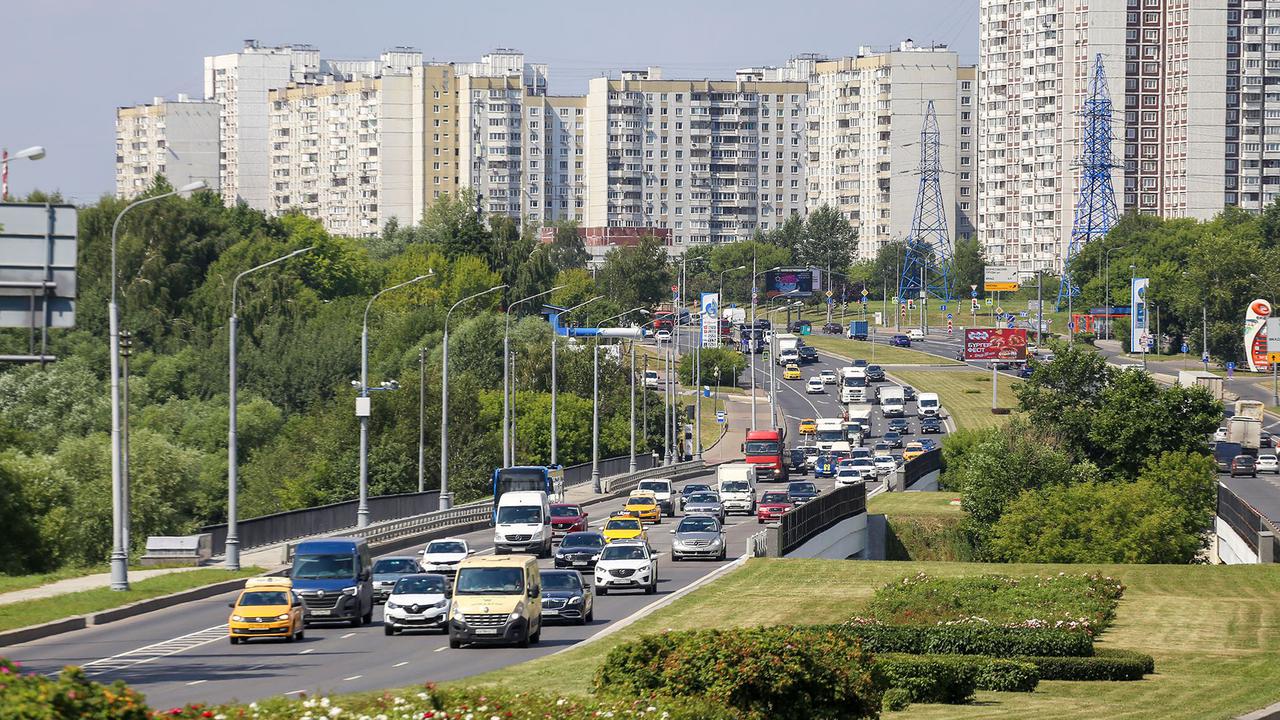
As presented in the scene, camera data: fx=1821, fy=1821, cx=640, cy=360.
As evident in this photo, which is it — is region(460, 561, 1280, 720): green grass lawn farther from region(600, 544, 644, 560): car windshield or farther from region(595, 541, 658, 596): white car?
region(600, 544, 644, 560): car windshield

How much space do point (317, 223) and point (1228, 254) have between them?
89762 mm

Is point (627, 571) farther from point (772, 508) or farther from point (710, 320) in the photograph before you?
point (710, 320)

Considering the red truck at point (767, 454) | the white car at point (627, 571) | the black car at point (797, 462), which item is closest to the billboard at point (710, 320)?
the black car at point (797, 462)

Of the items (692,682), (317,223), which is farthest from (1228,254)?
(692,682)

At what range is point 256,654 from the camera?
107 feet

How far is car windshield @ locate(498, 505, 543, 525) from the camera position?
58.4m

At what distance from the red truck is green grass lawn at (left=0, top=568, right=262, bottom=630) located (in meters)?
56.9

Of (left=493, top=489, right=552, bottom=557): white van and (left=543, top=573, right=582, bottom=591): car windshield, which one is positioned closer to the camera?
(left=543, top=573, right=582, bottom=591): car windshield

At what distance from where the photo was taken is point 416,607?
36.8 m

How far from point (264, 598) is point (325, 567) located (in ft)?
14.0

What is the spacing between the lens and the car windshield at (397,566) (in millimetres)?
45125

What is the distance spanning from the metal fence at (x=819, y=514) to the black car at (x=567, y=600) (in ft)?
57.3

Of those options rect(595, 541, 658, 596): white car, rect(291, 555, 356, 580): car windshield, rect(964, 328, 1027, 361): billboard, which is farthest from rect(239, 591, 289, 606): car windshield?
rect(964, 328, 1027, 361): billboard

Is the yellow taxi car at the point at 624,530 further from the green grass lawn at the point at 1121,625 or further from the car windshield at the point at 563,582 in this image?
the car windshield at the point at 563,582
